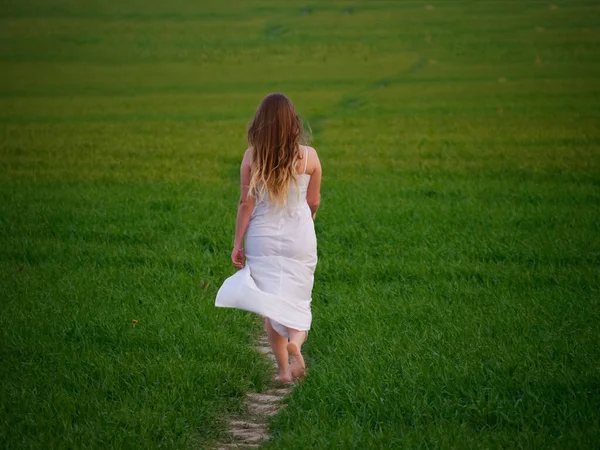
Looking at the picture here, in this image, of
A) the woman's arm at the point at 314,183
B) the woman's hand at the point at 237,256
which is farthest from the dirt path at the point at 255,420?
the woman's arm at the point at 314,183

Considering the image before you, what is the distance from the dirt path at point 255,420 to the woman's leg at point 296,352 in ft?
0.63

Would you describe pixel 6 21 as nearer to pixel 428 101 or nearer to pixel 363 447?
pixel 428 101

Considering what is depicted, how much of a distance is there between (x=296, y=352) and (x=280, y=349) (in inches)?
14.3

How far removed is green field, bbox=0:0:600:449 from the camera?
5539mm

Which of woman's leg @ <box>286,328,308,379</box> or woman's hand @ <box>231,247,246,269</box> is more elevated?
woman's hand @ <box>231,247,246,269</box>

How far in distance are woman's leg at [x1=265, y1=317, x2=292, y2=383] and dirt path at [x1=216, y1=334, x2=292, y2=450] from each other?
104 mm

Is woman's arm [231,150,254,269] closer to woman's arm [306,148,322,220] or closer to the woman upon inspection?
the woman

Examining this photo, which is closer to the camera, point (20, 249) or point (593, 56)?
point (20, 249)

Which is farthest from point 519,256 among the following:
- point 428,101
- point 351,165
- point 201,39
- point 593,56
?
point 201,39

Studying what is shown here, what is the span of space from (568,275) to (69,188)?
8.52 m

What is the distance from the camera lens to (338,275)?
9164 mm

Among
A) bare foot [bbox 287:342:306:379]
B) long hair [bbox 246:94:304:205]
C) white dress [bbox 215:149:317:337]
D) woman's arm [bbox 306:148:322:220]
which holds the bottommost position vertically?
bare foot [bbox 287:342:306:379]

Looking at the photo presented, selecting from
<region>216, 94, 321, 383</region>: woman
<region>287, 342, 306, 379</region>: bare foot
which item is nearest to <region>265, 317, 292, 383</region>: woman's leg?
<region>216, 94, 321, 383</region>: woman

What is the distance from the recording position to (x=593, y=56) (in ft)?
119
